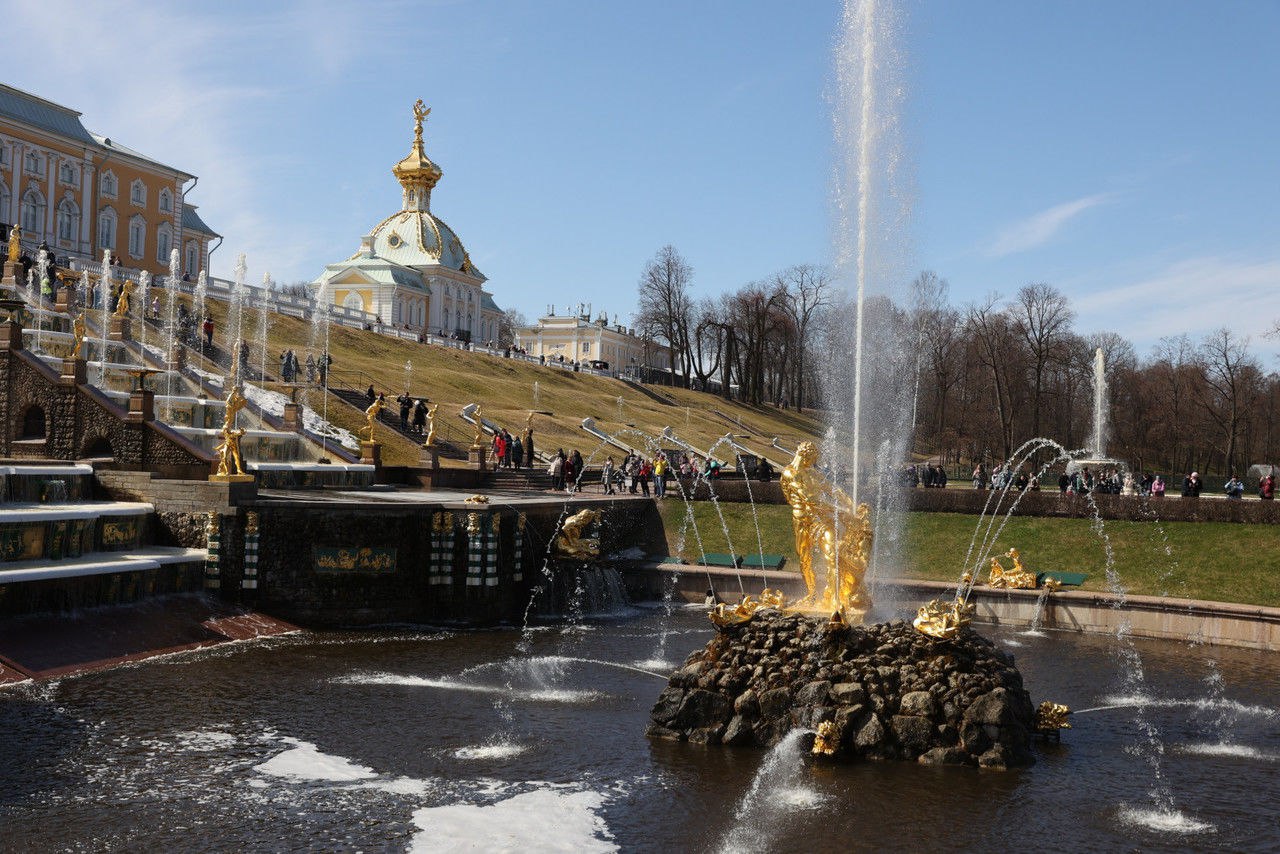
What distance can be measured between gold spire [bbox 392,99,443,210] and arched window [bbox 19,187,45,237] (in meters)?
36.3

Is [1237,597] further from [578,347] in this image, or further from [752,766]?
[578,347]

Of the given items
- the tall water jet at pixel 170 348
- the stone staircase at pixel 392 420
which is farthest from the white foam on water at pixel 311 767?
the stone staircase at pixel 392 420

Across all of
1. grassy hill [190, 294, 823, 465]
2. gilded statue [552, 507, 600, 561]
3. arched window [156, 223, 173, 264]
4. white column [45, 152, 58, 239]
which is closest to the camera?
gilded statue [552, 507, 600, 561]

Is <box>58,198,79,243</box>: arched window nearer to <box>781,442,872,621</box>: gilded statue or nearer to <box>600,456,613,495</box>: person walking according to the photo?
<box>600,456,613,495</box>: person walking

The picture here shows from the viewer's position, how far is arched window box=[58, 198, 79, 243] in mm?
62062

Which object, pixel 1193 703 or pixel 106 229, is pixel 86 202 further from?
pixel 1193 703

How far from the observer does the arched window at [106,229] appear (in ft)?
212

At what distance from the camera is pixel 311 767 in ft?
42.3

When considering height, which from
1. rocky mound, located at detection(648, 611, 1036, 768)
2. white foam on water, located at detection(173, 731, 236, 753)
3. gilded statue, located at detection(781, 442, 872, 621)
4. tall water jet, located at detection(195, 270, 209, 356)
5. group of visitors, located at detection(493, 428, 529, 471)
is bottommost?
white foam on water, located at detection(173, 731, 236, 753)

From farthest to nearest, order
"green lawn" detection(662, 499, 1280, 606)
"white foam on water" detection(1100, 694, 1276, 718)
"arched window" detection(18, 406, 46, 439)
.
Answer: "arched window" detection(18, 406, 46, 439) → "green lawn" detection(662, 499, 1280, 606) → "white foam on water" detection(1100, 694, 1276, 718)

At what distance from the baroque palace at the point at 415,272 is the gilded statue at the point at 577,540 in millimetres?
58988

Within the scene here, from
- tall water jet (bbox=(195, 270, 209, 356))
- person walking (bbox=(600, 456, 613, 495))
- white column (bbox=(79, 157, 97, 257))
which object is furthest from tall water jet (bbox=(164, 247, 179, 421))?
white column (bbox=(79, 157, 97, 257))

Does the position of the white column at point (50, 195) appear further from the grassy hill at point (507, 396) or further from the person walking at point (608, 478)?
the person walking at point (608, 478)

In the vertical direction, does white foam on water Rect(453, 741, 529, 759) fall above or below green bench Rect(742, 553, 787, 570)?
below
